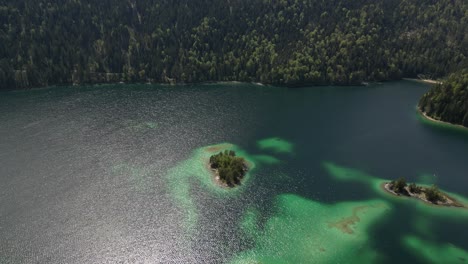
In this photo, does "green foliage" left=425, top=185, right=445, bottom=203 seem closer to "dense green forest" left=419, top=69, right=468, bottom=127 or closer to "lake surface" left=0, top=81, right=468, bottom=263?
"lake surface" left=0, top=81, right=468, bottom=263

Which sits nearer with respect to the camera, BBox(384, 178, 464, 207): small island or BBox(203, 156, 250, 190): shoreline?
BBox(384, 178, 464, 207): small island

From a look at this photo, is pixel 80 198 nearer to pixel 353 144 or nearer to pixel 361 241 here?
pixel 361 241

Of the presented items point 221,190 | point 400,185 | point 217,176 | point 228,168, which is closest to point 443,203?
point 400,185

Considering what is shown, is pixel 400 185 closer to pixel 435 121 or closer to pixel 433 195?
pixel 433 195

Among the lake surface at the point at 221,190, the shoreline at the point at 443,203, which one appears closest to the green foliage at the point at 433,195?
the shoreline at the point at 443,203

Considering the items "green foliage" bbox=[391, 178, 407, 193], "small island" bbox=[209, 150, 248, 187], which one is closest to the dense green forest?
"green foliage" bbox=[391, 178, 407, 193]

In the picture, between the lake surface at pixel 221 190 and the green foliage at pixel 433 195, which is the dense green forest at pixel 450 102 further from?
the green foliage at pixel 433 195
